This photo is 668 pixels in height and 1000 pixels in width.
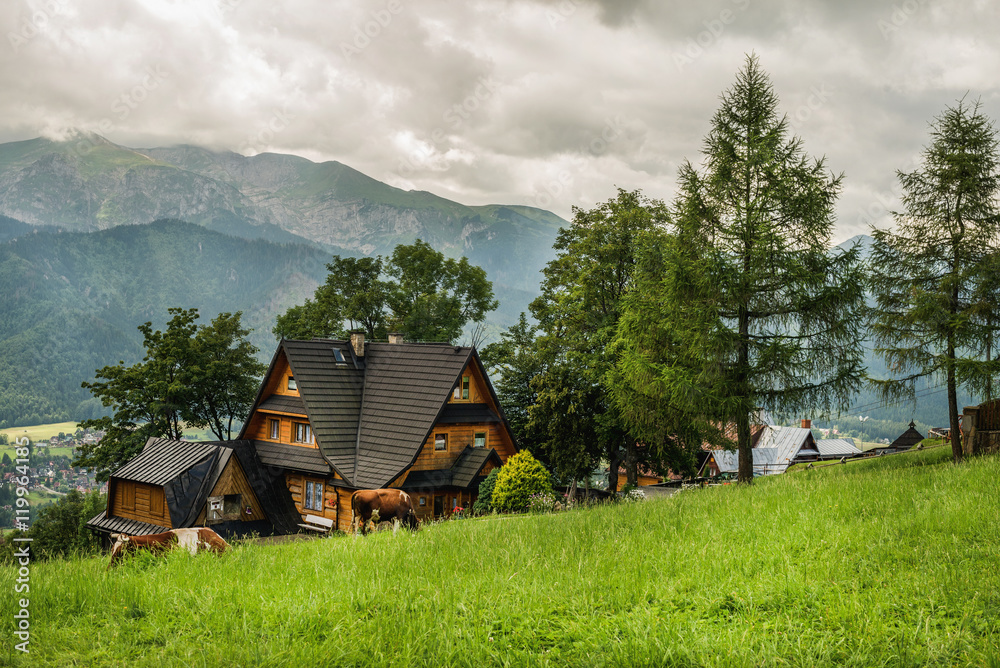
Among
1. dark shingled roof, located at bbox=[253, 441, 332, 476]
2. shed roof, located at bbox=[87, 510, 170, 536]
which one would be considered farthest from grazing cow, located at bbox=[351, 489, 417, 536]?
shed roof, located at bbox=[87, 510, 170, 536]

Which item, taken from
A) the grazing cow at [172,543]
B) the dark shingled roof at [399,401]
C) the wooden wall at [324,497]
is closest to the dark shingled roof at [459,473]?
the dark shingled roof at [399,401]

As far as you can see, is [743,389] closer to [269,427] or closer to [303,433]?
[303,433]

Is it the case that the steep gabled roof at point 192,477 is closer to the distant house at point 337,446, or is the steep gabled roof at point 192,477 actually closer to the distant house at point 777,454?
the distant house at point 337,446

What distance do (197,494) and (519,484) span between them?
14.2 meters

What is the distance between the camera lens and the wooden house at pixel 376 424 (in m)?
29.6

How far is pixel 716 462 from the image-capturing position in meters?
68.2

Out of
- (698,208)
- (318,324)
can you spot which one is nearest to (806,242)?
(698,208)

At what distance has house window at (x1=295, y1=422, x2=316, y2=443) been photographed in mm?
31250

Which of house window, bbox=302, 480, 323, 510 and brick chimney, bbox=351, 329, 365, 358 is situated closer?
house window, bbox=302, 480, 323, 510

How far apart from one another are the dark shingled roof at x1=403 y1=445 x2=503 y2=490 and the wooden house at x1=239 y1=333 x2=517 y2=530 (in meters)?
0.05

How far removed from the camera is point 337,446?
1188 inches

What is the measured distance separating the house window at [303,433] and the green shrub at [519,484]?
10.6m

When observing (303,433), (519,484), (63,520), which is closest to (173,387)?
(303,433)

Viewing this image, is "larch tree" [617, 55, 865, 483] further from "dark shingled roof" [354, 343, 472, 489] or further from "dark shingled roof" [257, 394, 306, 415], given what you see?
"dark shingled roof" [257, 394, 306, 415]
